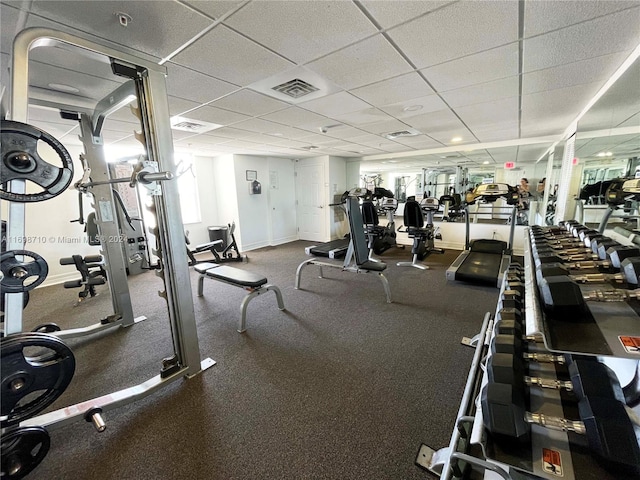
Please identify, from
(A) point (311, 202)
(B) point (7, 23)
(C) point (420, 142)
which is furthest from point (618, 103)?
(A) point (311, 202)

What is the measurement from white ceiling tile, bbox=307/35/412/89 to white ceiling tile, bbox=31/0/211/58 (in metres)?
0.82

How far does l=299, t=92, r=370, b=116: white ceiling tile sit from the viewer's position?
8.19 feet

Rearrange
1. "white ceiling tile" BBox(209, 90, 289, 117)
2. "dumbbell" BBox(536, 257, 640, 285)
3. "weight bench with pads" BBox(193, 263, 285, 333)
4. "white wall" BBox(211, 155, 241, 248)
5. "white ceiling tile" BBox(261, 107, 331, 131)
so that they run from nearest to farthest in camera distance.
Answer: "dumbbell" BBox(536, 257, 640, 285), "white ceiling tile" BBox(209, 90, 289, 117), "weight bench with pads" BBox(193, 263, 285, 333), "white ceiling tile" BBox(261, 107, 331, 131), "white wall" BBox(211, 155, 241, 248)

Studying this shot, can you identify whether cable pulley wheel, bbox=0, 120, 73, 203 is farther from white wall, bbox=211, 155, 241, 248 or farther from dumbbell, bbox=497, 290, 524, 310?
white wall, bbox=211, 155, 241, 248

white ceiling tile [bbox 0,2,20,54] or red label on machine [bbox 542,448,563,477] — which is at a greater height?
white ceiling tile [bbox 0,2,20,54]

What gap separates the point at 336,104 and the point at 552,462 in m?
2.89

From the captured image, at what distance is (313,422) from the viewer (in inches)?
61.6

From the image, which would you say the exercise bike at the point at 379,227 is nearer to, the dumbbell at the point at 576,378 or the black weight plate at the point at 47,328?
the dumbbell at the point at 576,378

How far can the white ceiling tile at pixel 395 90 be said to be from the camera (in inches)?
83.6

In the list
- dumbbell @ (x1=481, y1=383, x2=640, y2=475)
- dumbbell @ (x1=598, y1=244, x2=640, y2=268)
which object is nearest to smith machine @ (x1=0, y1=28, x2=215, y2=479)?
dumbbell @ (x1=481, y1=383, x2=640, y2=475)

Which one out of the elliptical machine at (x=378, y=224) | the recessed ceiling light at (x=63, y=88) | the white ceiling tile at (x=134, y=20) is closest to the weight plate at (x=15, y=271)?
the white ceiling tile at (x=134, y=20)

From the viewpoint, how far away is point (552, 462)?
2.52ft

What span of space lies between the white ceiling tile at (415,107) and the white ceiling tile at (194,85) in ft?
5.49

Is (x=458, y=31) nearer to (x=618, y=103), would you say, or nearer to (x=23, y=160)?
(x=618, y=103)
